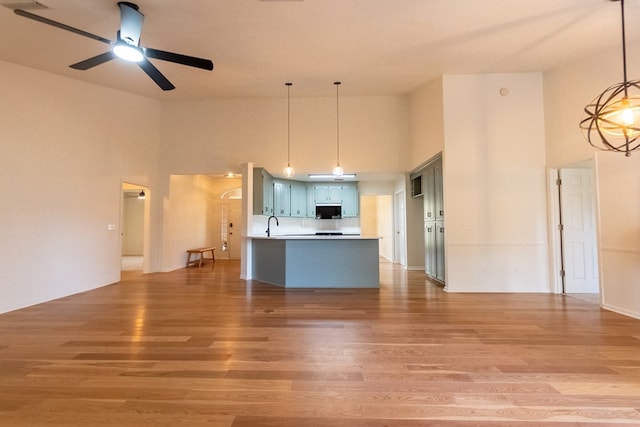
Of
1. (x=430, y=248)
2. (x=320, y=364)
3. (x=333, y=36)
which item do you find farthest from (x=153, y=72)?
(x=430, y=248)

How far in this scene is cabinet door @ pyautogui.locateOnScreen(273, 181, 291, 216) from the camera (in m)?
7.07

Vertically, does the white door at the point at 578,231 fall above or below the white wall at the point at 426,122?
below

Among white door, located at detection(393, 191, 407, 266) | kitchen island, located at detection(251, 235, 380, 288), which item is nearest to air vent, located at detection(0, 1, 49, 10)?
kitchen island, located at detection(251, 235, 380, 288)

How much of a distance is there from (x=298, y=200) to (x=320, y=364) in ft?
18.6

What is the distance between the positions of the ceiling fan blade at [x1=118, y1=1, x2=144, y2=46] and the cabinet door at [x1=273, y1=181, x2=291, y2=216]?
410cm

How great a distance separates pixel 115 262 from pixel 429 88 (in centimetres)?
673

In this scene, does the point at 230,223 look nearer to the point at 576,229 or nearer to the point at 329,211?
the point at 329,211

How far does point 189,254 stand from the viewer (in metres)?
7.91

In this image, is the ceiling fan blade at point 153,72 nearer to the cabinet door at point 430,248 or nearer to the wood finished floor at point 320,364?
the wood finished floor at point 320,364

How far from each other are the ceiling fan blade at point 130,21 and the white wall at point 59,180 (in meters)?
2.34

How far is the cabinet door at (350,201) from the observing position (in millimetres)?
8016

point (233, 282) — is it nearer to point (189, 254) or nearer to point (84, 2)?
point (189, 254)

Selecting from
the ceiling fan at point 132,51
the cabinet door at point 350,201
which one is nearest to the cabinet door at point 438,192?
the cabinet door at point 350,201

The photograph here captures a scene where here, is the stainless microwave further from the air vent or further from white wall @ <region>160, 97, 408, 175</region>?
the air vent
